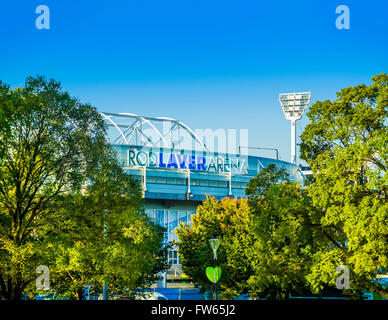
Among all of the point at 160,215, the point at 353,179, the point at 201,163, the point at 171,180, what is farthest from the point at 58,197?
the point at 201,163

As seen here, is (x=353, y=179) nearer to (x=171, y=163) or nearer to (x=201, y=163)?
(x=171, y=163)

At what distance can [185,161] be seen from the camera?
323 ft

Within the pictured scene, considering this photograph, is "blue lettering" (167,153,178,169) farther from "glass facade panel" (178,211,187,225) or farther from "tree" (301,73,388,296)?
"tree" (301,73,388,296)

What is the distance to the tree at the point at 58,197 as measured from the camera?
30906 millimetres

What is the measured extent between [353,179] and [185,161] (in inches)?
2665

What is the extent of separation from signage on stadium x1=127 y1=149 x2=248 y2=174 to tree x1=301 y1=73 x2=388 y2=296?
201 ft

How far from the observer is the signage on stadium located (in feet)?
310

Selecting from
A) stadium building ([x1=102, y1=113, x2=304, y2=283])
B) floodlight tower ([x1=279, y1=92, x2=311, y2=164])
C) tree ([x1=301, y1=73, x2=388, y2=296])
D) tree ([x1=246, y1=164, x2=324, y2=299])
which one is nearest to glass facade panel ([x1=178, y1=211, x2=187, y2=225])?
stadium building ([x1=102, y1=113, x2=304, y2=283])

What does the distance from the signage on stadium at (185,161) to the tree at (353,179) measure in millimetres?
61211

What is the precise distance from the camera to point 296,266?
1453 inches

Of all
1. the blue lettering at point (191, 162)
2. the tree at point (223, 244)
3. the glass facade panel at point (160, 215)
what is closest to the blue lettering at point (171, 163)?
the blue lettering at point (191, 162)

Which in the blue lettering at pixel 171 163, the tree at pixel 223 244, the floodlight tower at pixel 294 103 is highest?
the floodlight tower at pixel 294 103

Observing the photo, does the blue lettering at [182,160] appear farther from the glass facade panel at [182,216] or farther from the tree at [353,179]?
the tree at [353,179]
